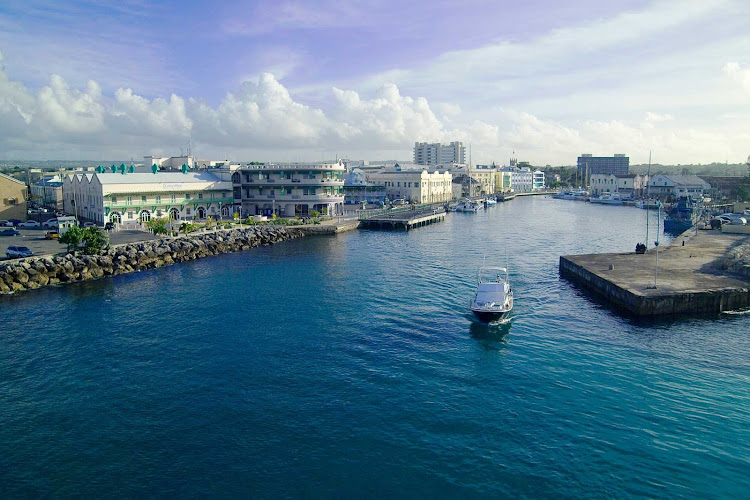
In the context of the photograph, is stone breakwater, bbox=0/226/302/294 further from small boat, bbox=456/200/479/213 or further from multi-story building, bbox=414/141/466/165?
multi-story building, bbox=414/141/466/165

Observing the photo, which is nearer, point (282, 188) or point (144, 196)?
point (144, 196)

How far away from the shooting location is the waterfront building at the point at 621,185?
110750mm

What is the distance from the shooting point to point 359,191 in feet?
286

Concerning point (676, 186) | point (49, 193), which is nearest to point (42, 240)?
point (49, 193)

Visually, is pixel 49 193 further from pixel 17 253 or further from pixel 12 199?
pixel 17 253

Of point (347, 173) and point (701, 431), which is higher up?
point (347, 173)

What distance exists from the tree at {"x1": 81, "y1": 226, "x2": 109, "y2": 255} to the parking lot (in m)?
1.90

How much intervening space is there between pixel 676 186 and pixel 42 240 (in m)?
98.8

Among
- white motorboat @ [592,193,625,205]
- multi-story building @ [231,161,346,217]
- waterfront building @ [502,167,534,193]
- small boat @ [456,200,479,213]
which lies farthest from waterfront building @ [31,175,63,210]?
waterfront building @ [502,167,534,193]

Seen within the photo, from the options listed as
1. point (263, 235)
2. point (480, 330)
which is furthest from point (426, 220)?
point (480, 330)

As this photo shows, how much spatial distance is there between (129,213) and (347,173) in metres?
50.2

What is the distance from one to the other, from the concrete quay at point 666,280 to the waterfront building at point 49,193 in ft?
181

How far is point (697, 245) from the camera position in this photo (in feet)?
124

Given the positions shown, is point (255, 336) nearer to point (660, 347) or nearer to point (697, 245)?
point (660, 347)
